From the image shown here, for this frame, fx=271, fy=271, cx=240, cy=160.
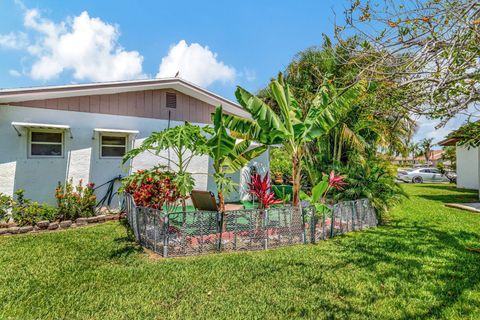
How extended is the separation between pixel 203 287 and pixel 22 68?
44.3ft

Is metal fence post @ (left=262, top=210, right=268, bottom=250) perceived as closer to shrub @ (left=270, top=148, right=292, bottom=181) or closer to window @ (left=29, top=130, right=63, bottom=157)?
window @ (left=29, top=130, right=63, bottom=157)

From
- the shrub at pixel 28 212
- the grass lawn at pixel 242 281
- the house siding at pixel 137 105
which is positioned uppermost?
the house siding at pixel 137 105

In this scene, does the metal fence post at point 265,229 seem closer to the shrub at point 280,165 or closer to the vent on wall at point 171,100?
the vent on wall at point 171,100

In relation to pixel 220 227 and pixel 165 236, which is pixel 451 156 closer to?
pixel 220 227

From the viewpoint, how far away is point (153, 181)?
23.6 ft

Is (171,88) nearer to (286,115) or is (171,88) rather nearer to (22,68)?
(286,115)

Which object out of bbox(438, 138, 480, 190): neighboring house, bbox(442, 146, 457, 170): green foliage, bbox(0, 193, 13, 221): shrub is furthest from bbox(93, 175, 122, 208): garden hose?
bbox(442, 146, 457, 170): green foliage

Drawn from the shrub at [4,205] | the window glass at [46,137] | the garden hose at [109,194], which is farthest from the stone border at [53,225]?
the window glass at [46,137]

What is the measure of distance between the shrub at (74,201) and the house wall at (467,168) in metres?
23.7

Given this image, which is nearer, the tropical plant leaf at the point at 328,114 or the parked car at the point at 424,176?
the tropical plant leaf at the point at 328,114

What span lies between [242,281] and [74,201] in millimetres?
6608

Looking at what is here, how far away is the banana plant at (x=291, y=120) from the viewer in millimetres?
7156

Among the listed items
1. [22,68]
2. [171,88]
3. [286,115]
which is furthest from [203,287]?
[22,68]

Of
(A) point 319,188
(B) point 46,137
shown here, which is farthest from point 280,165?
(B) point 46,137
